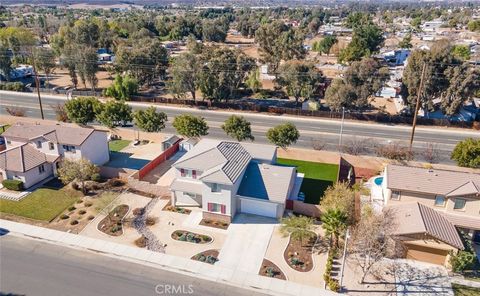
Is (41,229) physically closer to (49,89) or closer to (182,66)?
(182,66)

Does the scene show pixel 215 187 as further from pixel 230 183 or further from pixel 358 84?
pixel 358 84

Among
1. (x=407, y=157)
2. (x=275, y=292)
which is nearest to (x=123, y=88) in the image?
(x=407, y=157)

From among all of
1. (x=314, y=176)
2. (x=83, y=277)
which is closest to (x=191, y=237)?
(x=83, y=277)

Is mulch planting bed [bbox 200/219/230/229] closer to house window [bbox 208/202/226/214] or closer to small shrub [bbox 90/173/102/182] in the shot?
house window [bbox 208/202/226/214]

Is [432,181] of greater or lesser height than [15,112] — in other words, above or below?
above

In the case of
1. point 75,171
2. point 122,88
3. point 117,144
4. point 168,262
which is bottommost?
point 168,262
